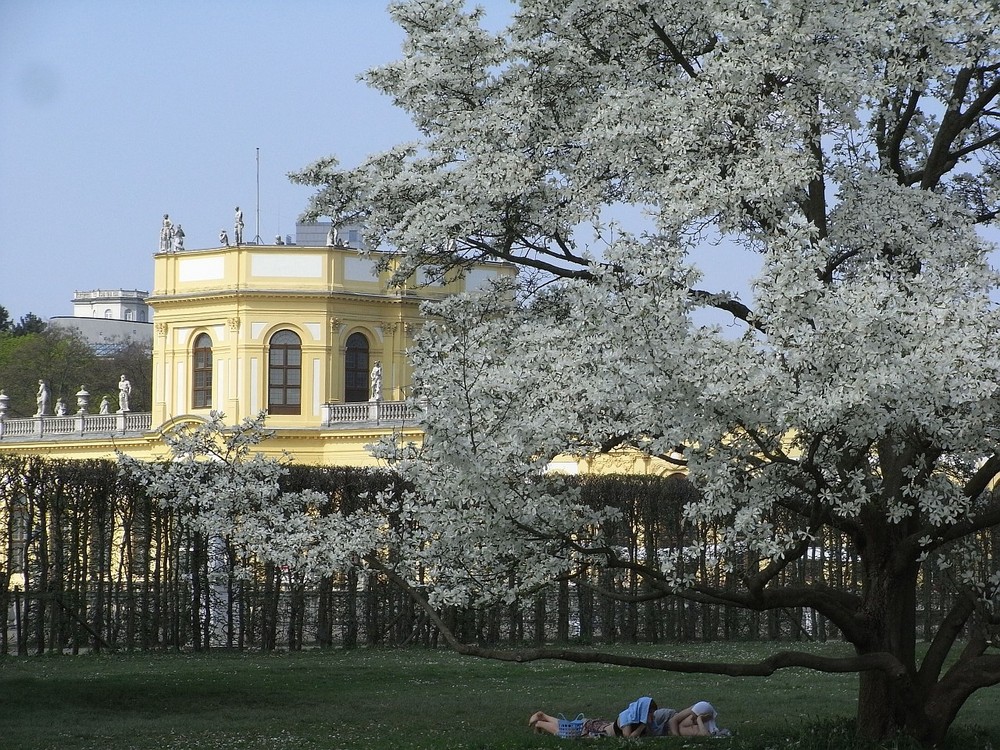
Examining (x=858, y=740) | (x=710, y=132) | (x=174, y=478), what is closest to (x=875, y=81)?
(x=710, y=132)

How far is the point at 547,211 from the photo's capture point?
10.0 meters

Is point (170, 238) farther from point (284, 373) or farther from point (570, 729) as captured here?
point (570, 729)

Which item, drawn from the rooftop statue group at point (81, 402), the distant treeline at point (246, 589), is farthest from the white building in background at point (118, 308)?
the distant treeline at point (246, 589)

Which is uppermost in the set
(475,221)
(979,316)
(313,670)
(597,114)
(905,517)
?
(597,114)

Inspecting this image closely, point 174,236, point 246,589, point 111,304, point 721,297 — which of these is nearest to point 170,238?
point 174,236

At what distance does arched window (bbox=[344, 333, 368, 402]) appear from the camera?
46.8 metres

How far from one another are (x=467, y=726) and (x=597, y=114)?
5074mm

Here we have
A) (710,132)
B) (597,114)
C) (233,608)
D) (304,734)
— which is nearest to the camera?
(710,132)

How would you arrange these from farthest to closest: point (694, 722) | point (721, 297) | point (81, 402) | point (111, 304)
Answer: point (111, 304) < point (81, 402) < point (694, 722) < point (721, 297)

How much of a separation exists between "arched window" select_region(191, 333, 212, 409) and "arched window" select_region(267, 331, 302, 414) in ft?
6.90

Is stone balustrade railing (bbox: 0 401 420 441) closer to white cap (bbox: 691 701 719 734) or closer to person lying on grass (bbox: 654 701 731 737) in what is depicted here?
person lying on grass (bbox: 654 701 731 737)

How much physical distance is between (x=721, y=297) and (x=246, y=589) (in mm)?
12287

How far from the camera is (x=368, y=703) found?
43.3 feet

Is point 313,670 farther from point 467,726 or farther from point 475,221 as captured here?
point 475,221
